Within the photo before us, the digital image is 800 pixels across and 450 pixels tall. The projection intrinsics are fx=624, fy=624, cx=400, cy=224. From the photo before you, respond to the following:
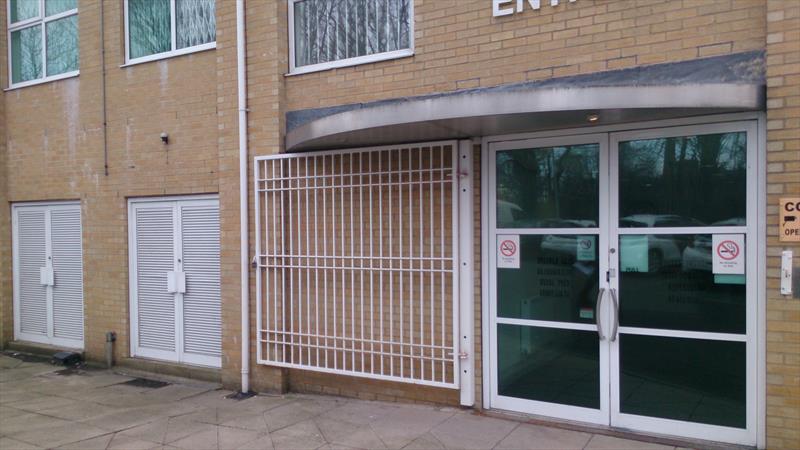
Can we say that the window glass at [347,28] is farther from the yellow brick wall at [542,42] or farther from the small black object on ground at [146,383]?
the small black object on ground at [146,383]

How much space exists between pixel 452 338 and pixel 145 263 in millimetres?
4409

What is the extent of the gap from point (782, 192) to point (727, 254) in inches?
22.6

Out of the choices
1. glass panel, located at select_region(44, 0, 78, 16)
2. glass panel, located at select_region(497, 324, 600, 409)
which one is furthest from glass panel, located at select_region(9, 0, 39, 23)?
glass panel, located at select_region(497, 324, 600, 409)

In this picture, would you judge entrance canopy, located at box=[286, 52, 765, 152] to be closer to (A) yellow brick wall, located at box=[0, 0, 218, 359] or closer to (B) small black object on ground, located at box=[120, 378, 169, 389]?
(A) yellow brick wall, located at box=[0, 0, 218, 359]

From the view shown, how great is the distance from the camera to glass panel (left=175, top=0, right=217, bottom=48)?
24.3 feet

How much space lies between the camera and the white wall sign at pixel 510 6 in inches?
204

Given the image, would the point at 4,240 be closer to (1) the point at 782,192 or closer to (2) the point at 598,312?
(2) the point at 598,312

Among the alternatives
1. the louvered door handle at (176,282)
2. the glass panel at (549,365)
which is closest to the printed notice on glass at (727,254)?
the glass panel at (549,365)

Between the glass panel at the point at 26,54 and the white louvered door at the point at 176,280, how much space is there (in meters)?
3.08

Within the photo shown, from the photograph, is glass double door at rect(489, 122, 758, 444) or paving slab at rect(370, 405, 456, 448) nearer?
glass double door at rect(489, 122, 758, 444)

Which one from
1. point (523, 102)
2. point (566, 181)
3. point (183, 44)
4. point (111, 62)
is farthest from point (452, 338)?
point (111, 62)

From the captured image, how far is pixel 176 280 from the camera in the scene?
761 cm

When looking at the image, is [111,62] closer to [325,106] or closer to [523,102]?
[325,106]

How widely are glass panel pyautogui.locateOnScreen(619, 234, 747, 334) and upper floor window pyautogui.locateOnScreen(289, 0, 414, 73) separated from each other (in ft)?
8.96
